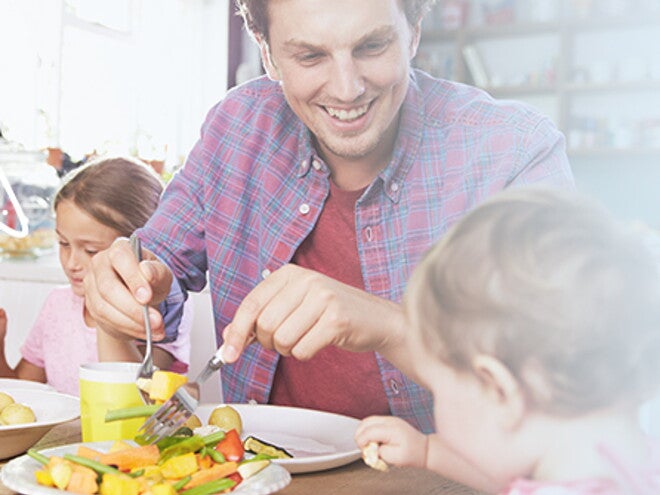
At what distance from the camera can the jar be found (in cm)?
188

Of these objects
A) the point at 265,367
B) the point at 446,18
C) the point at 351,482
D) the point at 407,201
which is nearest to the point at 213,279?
the point at 265,367

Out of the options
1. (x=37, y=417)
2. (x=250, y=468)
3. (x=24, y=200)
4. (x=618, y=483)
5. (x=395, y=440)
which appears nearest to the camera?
(x=618, y=483)

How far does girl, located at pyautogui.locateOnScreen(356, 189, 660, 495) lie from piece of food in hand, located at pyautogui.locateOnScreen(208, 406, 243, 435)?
1.26 ft

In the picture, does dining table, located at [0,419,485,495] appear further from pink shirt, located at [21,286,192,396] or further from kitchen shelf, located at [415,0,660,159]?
pink shirt, located at [21,286,192,396]

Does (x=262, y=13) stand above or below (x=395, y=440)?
above

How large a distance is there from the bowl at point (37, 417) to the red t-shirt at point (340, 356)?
0.27 m

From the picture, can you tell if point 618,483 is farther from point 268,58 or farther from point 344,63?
point 268,58

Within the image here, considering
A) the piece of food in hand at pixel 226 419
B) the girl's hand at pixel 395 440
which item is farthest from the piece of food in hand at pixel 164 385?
the girl's hand at pixel 395 440

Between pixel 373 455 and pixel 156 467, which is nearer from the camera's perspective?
pixel 373 455

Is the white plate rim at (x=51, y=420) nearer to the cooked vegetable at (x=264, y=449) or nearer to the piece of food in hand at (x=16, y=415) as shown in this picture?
the piece of food in hand at (x=16, y=415)

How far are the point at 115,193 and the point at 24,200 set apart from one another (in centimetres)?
58

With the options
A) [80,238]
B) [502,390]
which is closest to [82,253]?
[80,238]

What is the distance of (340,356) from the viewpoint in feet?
3.23

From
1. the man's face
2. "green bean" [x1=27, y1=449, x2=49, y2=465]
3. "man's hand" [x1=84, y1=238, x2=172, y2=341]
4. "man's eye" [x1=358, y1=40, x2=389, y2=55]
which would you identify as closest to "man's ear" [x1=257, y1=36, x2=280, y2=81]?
the man's face
